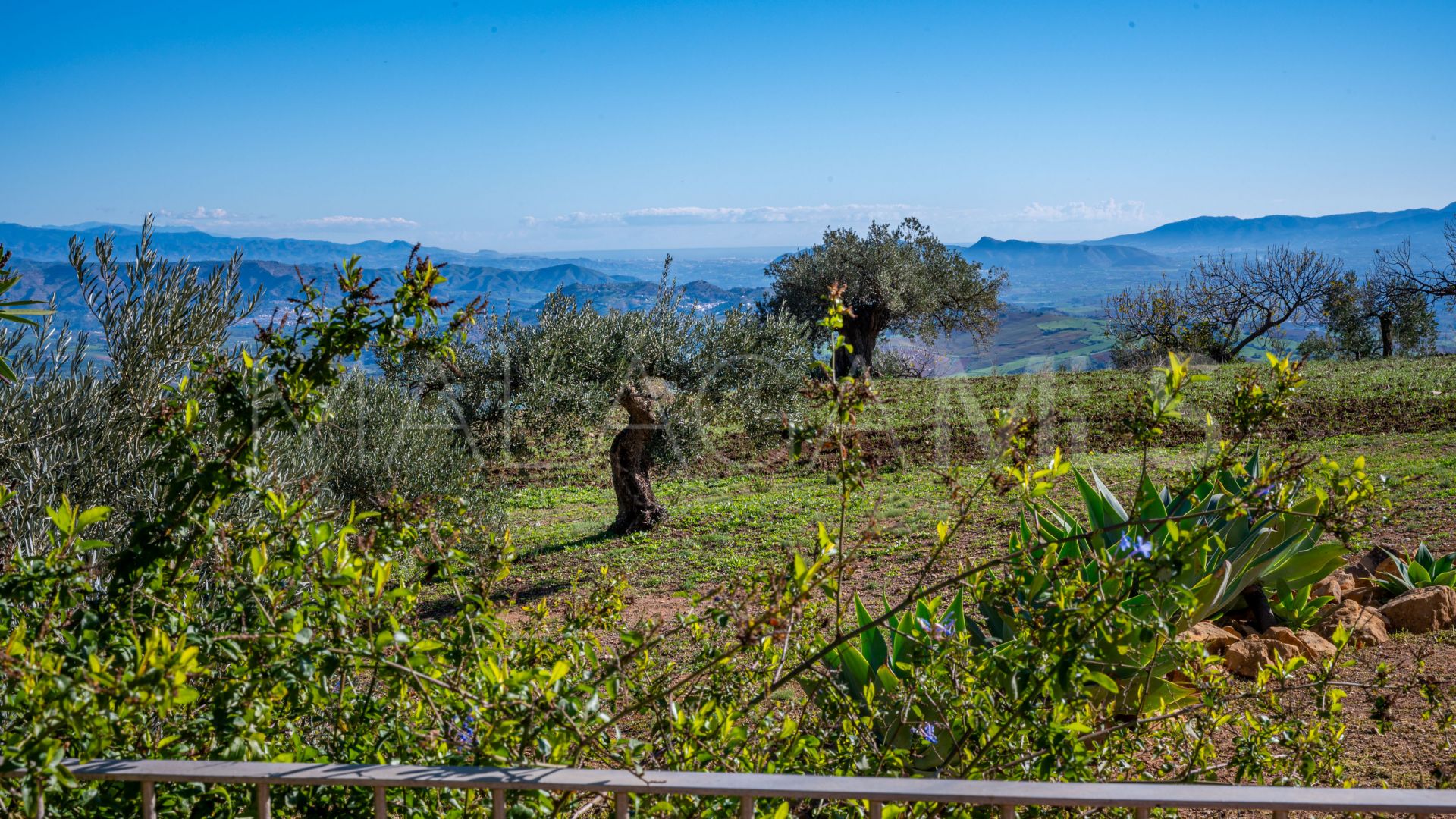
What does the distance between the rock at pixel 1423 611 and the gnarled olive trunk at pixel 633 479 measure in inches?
259

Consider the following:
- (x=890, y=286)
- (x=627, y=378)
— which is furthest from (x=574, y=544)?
(x=890, y=286)

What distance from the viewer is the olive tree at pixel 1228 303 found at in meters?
21.6

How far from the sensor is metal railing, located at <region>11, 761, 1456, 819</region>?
151cm

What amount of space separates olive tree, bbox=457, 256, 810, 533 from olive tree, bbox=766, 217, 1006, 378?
10.8 m

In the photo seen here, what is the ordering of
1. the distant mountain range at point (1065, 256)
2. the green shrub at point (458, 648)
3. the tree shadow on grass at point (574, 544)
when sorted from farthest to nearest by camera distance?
the distant mountain range at point (1065, 256) → the tree shadow on grass at point (574, 544) → the green shrub at point (458, 648)

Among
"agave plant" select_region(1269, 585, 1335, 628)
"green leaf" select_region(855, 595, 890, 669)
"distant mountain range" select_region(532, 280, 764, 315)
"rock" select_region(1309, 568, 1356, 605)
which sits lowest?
"rock" select_region(1309, 568, 1356, 605)

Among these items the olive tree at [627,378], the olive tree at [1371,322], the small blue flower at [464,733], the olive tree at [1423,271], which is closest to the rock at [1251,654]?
the small blue flower at [464,733]

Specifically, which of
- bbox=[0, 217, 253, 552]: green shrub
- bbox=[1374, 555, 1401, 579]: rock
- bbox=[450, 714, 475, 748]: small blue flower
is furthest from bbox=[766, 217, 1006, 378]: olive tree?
bbox=[450, 714, 475, 748]: small blue flower

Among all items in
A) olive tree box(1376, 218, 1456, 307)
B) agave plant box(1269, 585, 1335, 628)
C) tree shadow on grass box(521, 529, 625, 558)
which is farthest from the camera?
olive tree box(1376, 218, 1456, 307)

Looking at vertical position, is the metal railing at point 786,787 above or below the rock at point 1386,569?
above

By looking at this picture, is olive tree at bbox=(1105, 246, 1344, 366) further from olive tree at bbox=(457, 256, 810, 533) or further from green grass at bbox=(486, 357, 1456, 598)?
olive tree at bbox=(457, 256, 810, 533)

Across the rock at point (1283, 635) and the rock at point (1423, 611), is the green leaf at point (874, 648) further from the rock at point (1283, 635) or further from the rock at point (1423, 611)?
the rock at point (1423, 611)

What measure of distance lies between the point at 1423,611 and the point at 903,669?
4.19m

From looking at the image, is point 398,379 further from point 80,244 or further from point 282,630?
point 282,630
